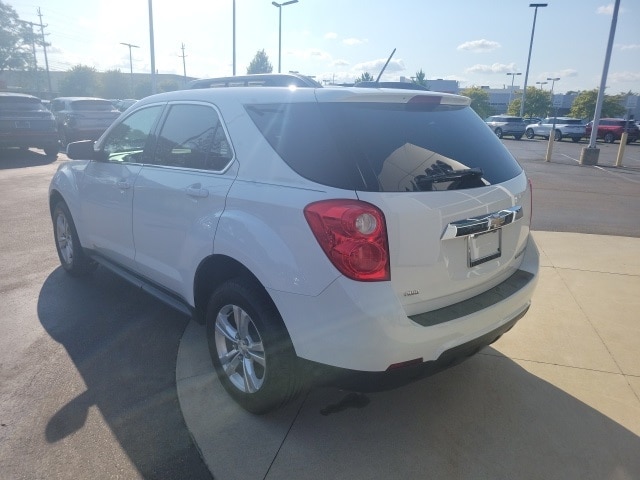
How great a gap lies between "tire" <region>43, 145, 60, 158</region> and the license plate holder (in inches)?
592

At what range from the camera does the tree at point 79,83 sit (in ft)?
214

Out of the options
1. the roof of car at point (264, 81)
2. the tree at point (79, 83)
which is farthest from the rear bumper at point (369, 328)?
the tree at point (79, 83)

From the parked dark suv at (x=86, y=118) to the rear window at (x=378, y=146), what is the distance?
15.3 m

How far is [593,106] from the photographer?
47.7 m

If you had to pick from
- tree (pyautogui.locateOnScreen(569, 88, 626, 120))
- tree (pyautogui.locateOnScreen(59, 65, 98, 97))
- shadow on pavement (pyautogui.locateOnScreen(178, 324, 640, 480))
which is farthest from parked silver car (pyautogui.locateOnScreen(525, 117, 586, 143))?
tree (pyautogui.locateOnScreen(59, 65, 98, 97))

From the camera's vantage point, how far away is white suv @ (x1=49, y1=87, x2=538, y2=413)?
7.12ft

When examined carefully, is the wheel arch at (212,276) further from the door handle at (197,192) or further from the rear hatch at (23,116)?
the rear hatch at (23,116)

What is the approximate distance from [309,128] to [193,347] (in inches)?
79.1

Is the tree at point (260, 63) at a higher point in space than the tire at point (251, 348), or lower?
higher

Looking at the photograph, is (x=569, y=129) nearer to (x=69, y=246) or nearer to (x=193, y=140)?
(x=69, y=246)

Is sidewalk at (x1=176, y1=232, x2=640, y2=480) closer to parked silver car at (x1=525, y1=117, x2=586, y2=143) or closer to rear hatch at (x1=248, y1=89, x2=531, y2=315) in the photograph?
rear hatch at (x1=248, y1=89, x2=531, y2=315)

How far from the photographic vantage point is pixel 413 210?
2.20 meters

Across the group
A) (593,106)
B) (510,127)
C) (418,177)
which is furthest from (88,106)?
(593,106)

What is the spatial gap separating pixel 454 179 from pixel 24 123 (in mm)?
14545
